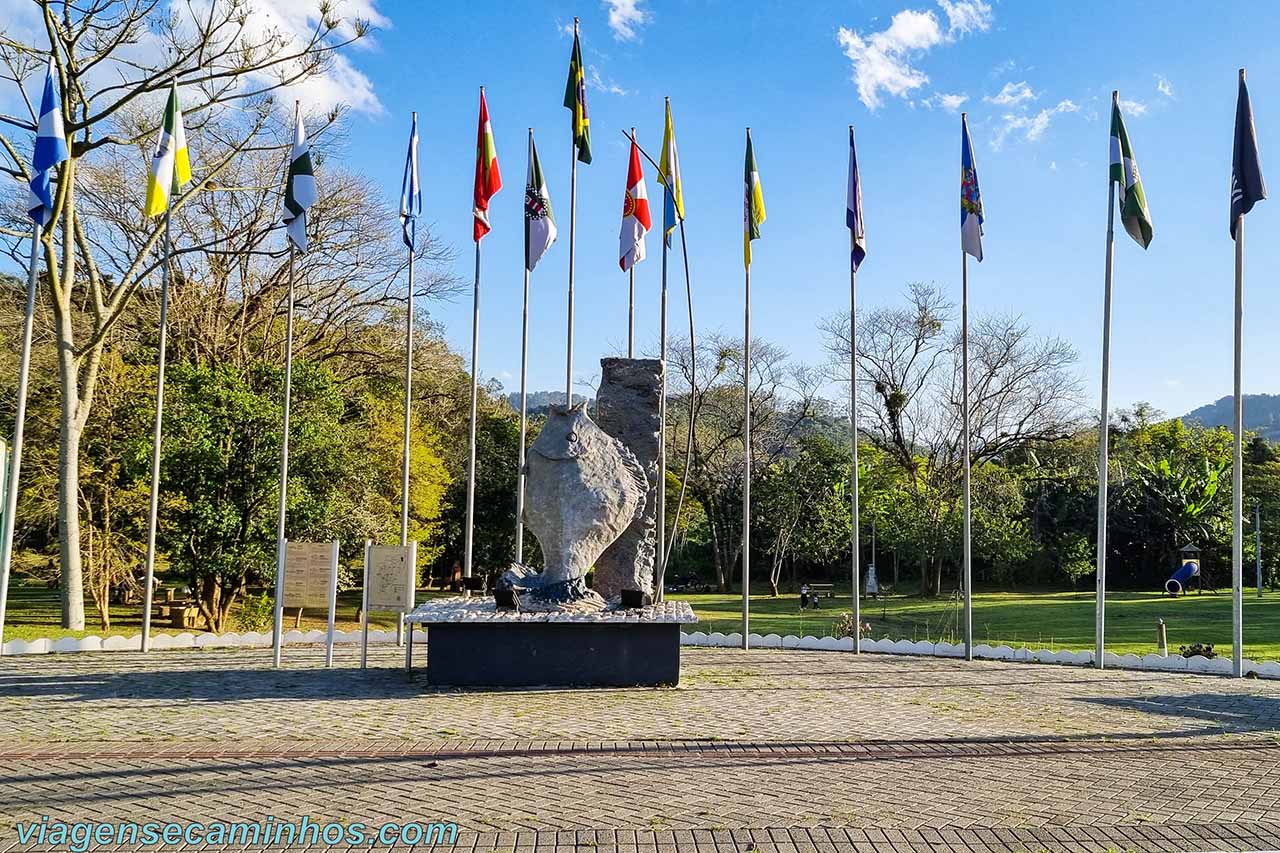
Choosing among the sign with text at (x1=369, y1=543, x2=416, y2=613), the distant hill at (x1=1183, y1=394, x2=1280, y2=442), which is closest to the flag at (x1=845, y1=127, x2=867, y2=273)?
the sign with text at (x1=369, y1=543, x2=416, y2=613)

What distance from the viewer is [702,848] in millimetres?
5465

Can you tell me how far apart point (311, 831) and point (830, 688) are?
7.58 metres

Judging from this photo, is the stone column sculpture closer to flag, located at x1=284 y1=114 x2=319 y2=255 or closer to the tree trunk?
flag, located at x1=284 y1=114 x2=319 y2=255

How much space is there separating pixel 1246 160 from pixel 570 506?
34.0ft

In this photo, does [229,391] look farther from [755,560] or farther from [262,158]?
[755,560]

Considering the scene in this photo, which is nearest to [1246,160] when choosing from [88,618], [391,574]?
[391,574]

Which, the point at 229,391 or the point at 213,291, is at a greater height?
the point at 213,291

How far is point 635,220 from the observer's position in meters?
15.9

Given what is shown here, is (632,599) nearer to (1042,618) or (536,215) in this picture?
(536,215)

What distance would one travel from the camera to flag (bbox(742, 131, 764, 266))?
16.3 m

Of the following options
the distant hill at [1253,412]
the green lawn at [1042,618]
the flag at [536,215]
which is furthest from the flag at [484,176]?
the distant hill at [1253,412]

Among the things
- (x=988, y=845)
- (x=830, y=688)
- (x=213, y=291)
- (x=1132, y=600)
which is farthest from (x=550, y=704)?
(x=1132, y=600)

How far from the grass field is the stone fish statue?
9456 millimetres

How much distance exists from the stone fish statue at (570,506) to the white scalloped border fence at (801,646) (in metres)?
5.00
